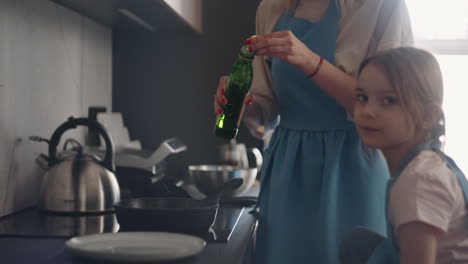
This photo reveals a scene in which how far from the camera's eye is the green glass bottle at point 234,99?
1.32 metres

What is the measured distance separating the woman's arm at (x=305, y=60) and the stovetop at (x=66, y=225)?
0.36 metres

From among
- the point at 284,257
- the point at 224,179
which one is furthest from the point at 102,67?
the point at 284,257

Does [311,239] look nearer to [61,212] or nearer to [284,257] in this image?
[284,257]

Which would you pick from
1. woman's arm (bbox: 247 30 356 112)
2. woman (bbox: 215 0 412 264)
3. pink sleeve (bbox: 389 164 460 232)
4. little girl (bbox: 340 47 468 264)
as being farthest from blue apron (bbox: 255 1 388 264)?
pink sleeve (bbox: 389 164 460 232)

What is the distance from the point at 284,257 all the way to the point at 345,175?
234 millimetres

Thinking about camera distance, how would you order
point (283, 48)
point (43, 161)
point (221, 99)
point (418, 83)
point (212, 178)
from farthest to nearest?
1. point (212, 178)
2. point (43, 161)
3. point (221, 99)
4. point (283, 48)
5. point (418, 83)

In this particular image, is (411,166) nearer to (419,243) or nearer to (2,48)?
(419,243)

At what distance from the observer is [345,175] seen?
1.33m

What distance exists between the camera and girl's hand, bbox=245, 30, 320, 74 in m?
1.18

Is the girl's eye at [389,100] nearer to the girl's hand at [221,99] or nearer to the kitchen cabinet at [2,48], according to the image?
the girl's hand at [221,99]

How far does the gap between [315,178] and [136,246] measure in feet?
1.80

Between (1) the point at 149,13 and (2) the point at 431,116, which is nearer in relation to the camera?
(2) the point at 431,116

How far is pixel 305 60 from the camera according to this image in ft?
3.93

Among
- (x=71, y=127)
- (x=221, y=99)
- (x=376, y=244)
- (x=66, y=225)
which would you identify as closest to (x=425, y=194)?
(x=376, y=244)
